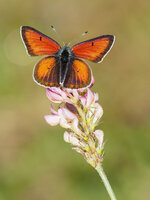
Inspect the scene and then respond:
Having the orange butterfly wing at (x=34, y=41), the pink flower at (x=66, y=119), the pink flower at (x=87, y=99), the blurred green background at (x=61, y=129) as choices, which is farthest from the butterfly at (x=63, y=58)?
the blurred green background at (x=61, y=129)

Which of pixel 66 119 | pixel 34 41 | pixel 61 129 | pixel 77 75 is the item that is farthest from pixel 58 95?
pixel 61 129

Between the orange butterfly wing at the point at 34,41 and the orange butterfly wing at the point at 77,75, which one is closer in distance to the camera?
the orange butterfly wing at the point at 77,75

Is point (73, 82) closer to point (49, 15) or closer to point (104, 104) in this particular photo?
point (104, 104)

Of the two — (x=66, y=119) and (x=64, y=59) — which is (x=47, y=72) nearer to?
(x=64, y=59)

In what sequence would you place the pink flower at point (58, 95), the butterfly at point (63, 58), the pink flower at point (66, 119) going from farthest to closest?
the butterfly at point (63, 58) < the pink flower at point (58, 95) < the pink flower at point (66, 119)

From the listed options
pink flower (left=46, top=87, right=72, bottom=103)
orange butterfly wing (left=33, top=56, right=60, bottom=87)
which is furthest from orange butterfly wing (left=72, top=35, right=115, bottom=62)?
pink flower (left=46, top=87, right=72, bottom=103)

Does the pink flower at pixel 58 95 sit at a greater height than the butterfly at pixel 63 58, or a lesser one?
lesser

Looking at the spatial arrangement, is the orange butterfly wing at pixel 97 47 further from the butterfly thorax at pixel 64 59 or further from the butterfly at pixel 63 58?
the butterfly thorax at pixel 64 59
